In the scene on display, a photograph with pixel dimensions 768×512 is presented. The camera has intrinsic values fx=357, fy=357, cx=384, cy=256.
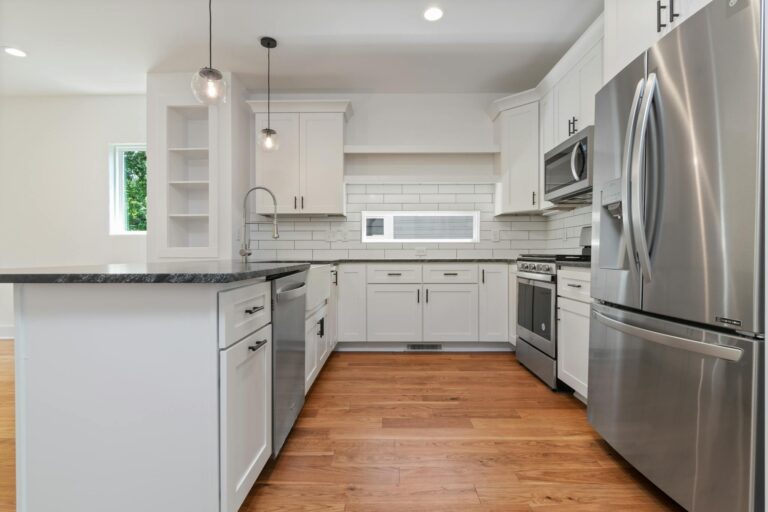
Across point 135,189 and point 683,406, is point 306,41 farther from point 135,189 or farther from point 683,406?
point 683,406

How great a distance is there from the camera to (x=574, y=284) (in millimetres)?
2266

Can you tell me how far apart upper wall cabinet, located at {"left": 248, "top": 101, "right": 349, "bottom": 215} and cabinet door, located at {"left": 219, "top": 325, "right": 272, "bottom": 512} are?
2.19 m

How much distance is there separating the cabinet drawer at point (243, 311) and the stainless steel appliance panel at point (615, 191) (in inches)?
58.5

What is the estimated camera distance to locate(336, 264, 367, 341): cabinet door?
3.41m

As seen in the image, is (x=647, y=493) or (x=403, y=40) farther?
(x=403, y=40)

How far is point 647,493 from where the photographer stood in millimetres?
1454

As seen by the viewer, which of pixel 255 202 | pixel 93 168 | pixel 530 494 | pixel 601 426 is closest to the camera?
pixel 530 494

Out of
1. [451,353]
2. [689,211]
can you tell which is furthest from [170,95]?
[689,211]

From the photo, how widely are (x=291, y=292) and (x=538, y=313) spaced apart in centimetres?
196

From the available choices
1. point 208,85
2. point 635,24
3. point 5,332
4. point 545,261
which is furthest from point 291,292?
point 5,332

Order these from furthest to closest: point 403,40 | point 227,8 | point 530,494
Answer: point 403,40, point 227,8, point 530,494

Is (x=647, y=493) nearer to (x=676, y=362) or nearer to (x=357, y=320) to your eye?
(x=676, y=362)

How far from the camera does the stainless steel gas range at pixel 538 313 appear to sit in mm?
2551

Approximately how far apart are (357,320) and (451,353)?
0.98 meters
